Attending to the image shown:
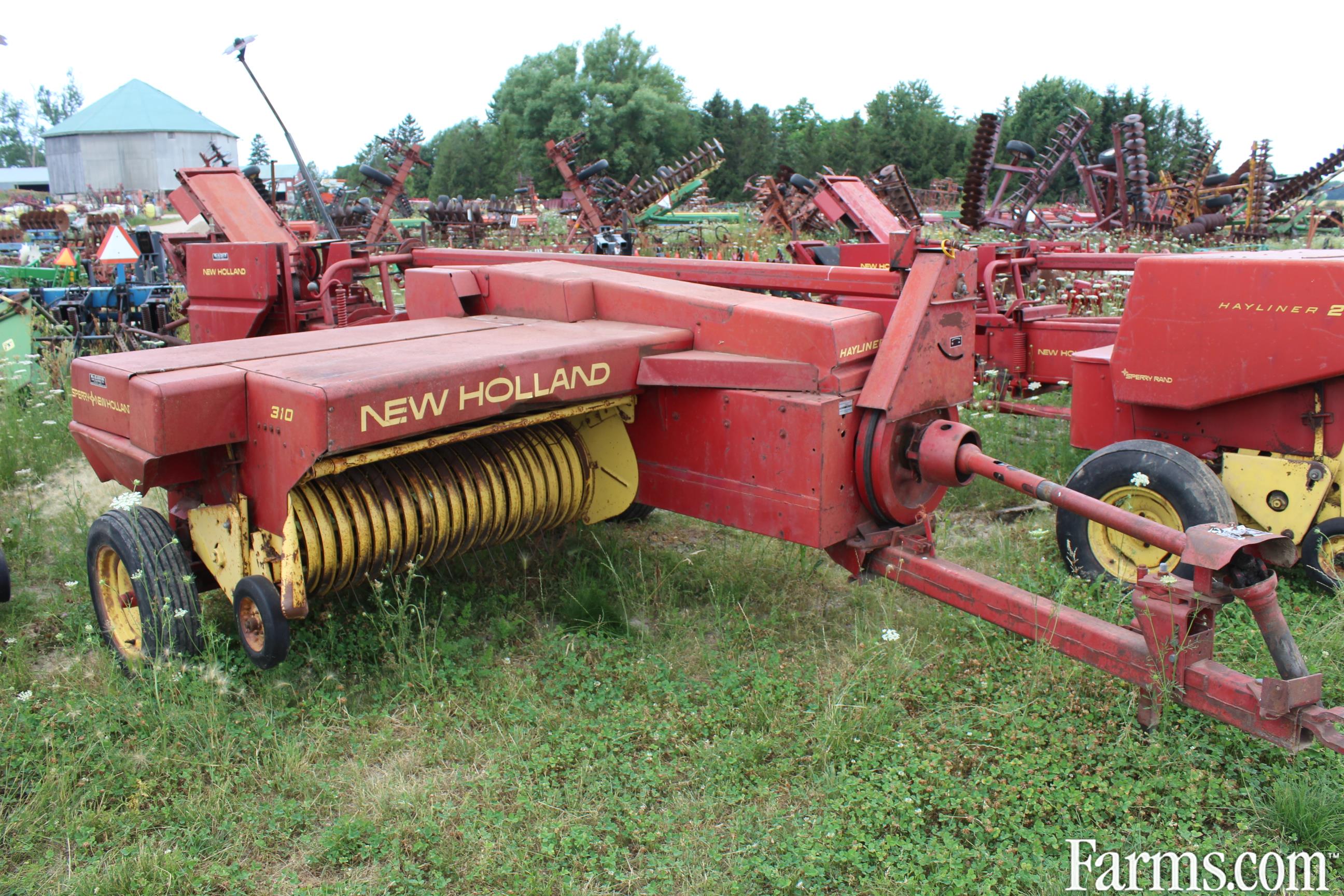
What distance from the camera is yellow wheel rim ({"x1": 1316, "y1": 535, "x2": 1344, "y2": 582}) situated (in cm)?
404

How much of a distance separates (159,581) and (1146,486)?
372 cm

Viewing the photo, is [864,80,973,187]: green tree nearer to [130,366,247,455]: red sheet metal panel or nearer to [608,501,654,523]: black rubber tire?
[608,501,654,523]: black rubber tire

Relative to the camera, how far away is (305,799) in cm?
302

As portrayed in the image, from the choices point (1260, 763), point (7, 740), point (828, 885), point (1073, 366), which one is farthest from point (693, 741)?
point (1073, 366)

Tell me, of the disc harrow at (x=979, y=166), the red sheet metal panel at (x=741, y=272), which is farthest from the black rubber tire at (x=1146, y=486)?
the disc harrow at (x=979, y=166)

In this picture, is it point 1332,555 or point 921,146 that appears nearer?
point 1332,555

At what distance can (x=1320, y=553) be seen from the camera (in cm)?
409

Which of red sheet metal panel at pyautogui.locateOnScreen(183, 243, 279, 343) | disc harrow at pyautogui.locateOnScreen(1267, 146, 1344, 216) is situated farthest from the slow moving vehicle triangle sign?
disc harrow at pyautogui.locateOnScreen(1267, 146, 1344, 216)

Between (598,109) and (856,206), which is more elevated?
(598,109)

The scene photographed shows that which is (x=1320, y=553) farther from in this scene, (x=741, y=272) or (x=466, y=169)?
(x=466, y=169)

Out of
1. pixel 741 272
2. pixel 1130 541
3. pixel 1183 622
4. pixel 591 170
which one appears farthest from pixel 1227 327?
pixel 591 170

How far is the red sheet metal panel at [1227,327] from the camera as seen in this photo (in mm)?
3924

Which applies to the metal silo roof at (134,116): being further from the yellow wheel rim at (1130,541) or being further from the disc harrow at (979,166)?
the yellow wheel rim at (1130,541)

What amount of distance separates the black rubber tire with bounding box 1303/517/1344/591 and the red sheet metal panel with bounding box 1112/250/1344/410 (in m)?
0.57
